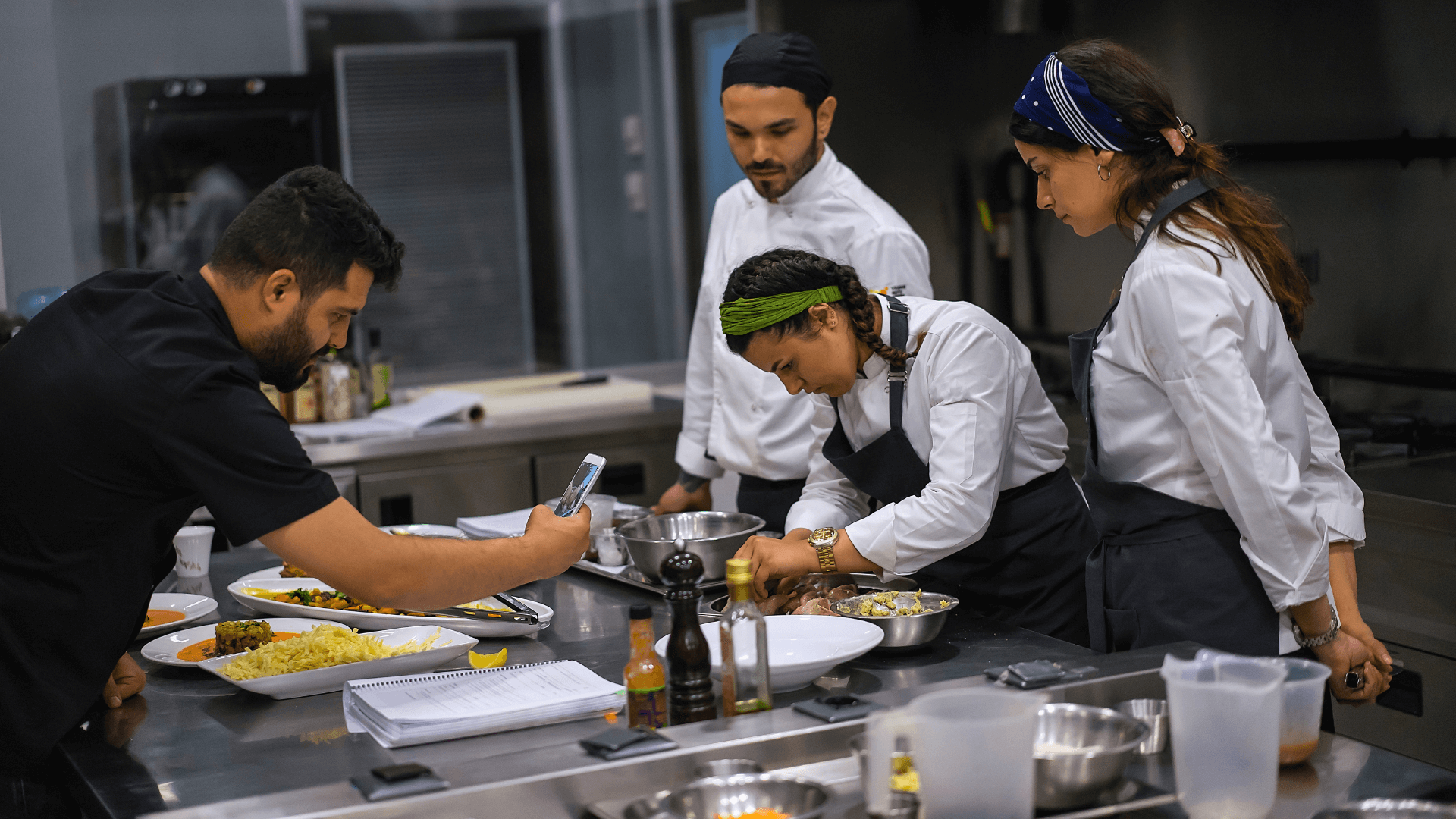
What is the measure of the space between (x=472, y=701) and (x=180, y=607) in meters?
0.88

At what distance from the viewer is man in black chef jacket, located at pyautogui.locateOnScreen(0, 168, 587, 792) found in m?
1.66

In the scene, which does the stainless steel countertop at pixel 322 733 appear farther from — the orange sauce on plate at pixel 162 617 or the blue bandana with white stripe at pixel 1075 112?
the blue bandana with white stripe at pixel 1075 112

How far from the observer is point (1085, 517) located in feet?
7.57

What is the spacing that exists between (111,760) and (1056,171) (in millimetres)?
1495

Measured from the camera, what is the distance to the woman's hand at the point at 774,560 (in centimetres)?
211

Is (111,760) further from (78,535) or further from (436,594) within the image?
(436,594)

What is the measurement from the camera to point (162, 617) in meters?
2.24

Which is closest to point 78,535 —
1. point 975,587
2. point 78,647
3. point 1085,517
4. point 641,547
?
point 78,647

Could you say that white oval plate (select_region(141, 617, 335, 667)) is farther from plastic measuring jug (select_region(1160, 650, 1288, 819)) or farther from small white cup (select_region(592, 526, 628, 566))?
plastic measuring jug (select_region(1160, 650, 1288, 819))

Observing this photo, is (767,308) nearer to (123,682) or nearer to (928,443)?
(928,443)

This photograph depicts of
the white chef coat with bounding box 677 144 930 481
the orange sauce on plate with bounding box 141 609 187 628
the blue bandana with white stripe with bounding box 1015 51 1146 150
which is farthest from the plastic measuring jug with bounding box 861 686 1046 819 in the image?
the white chef coat with bounding box 677 144 930 481

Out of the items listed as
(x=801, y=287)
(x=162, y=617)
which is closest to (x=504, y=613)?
(x=162, y=617)

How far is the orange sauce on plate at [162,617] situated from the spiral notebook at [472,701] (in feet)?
1.80

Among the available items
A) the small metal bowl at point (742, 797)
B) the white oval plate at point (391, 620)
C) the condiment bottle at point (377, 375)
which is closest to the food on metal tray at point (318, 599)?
the white oval plate at point (391, 620)
